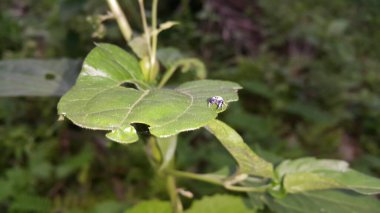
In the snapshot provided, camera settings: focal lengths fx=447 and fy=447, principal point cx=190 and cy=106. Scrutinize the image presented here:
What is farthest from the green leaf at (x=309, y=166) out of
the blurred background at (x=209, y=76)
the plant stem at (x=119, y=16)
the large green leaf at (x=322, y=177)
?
the plant stem at (x=119, y=16)

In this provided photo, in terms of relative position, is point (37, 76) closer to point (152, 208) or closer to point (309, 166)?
point (152, 208)

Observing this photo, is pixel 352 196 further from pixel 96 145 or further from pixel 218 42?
pixel 218 42

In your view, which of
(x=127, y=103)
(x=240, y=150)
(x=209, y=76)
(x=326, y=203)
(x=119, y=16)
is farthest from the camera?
(x=209, y=76)

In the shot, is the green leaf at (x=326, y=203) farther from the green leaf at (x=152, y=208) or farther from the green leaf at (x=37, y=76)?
the green leaf at (x=37, y=76)

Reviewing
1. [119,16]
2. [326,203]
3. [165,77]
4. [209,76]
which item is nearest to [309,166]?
[326,203]

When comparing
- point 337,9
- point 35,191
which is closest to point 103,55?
point 35,191

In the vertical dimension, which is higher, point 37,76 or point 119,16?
point 119,16

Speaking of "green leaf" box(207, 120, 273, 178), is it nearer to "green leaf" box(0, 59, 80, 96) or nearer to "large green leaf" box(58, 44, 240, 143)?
"large green leaf" box(58, 44, 240, 143)
